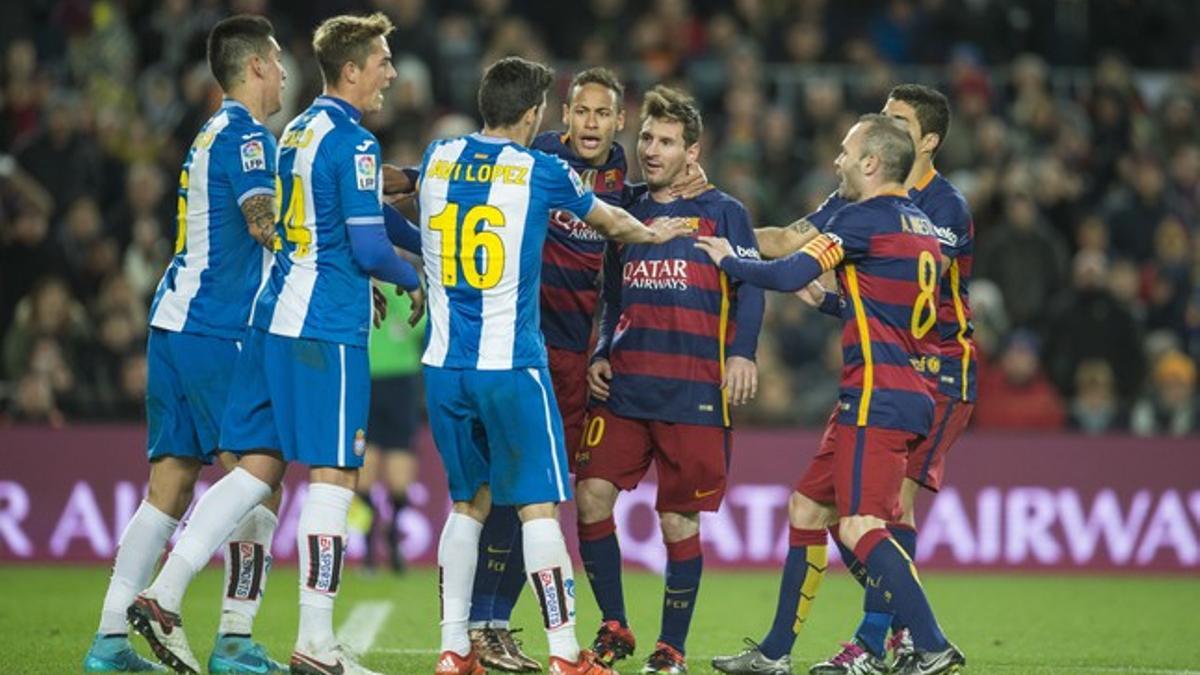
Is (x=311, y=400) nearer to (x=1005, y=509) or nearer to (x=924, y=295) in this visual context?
(x=924, y=295)

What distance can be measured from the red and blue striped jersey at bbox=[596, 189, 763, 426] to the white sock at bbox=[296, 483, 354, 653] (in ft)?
5.23

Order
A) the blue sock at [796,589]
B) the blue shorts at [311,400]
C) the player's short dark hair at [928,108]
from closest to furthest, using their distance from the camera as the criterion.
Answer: the blue shorts at [311,400]
the blue sock at [796,589]
the player's short dark hair at [928,108]

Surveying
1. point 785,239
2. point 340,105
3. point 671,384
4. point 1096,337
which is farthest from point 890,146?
point 1096,337

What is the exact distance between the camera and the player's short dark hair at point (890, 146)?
876 centimetres

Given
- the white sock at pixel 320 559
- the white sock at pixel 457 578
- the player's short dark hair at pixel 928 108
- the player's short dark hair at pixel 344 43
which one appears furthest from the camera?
the player's short dark hair at pixel 928 108

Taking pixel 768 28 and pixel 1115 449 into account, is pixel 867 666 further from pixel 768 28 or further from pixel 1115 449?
pixel 768 28

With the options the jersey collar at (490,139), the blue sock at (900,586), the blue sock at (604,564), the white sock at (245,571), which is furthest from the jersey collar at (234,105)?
the blue sock at (900,586)

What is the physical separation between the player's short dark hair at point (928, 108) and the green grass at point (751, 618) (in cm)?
247

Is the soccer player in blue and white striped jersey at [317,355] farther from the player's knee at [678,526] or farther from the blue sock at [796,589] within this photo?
the blue sock at [796,589]

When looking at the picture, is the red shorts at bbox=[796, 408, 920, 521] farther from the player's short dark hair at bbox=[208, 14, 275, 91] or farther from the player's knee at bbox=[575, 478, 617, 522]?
the player's short dark hair at bbox=[208, 14, 275, 91]

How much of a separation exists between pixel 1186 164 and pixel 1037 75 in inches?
62.5

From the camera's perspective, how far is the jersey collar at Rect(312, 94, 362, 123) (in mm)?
8516

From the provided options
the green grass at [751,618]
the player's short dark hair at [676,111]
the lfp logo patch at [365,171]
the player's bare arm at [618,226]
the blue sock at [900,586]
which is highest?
the player's short dark hair at [676,111]

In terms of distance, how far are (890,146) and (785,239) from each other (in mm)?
938
